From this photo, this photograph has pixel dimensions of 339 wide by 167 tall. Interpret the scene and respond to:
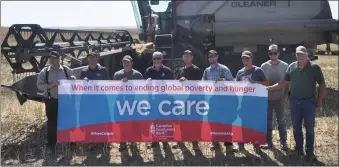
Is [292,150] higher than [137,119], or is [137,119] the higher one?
[137,119]

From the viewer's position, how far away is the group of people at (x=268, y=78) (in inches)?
207

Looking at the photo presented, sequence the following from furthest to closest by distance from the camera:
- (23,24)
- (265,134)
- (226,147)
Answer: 1. (23,24)
2. (226,147)
3. (265,134)

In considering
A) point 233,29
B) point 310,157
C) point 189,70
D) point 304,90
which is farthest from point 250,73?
point 233,29

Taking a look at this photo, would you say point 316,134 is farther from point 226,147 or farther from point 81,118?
point 81,118

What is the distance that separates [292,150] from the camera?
5.89 meters

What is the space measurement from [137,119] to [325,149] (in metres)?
3.02

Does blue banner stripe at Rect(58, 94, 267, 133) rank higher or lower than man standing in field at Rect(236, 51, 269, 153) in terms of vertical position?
lower

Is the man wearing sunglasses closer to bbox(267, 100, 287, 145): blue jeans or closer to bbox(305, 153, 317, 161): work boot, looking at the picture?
bbox(267, 100, 287, 145): blue jeans

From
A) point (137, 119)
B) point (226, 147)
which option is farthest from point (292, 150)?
point (137, 119)

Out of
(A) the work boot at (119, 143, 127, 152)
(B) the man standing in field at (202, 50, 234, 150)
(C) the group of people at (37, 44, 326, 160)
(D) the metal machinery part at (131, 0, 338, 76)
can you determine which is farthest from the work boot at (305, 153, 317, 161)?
(D) the metal machinery part at (131, 0, 338, 76)

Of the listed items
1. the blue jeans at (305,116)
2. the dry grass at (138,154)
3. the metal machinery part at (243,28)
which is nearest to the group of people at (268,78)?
the blue jeans at (305,116)

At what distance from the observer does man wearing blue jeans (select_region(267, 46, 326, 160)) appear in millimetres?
5215

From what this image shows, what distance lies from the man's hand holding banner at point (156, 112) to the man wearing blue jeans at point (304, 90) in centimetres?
47

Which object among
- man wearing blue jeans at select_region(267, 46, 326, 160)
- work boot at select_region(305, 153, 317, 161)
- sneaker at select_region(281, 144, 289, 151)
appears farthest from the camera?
sneaker at select_region(281, 144, 289, 151)
